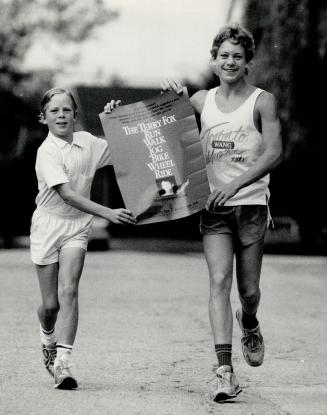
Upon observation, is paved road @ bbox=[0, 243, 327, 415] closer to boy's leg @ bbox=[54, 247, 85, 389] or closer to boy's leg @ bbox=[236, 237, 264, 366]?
boy's leg @ bbox=[54, 247, 85, 389]

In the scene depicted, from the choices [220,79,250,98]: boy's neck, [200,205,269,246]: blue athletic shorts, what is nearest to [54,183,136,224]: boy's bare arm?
[200,205,269,246]: blue athletic shorts

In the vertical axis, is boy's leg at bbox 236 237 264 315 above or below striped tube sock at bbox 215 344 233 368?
above

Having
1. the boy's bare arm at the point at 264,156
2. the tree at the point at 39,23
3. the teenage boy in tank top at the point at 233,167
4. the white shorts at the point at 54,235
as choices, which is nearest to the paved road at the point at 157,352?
the teenage boy in tank top at the point at 233,167

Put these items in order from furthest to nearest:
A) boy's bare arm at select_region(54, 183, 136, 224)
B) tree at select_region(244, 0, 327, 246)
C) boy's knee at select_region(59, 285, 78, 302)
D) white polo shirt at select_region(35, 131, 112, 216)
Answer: tree at select_region(244, 0, 327, 246)
white polo shirt at select_region(35, 131, 112, 216)
boy's knee at select_region(59, 285, 78, 302)
boy's bare arm at select_region(54, 183, 136, 224)

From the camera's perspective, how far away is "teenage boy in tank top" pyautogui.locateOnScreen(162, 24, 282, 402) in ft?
19.6

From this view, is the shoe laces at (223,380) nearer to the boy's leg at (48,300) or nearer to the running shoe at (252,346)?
the running shoe at (252,346)

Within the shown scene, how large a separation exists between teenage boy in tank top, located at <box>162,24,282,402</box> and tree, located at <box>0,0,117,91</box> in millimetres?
34820

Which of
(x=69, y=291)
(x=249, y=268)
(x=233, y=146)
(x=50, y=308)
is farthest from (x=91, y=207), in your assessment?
(x=249, y=268)

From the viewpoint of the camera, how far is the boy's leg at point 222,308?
580 cm

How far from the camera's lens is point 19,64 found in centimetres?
4034

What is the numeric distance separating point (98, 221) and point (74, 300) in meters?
18.8

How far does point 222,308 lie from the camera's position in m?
6.00

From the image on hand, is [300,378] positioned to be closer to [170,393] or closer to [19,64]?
[170,393]

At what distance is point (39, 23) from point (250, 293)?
3577 cm
